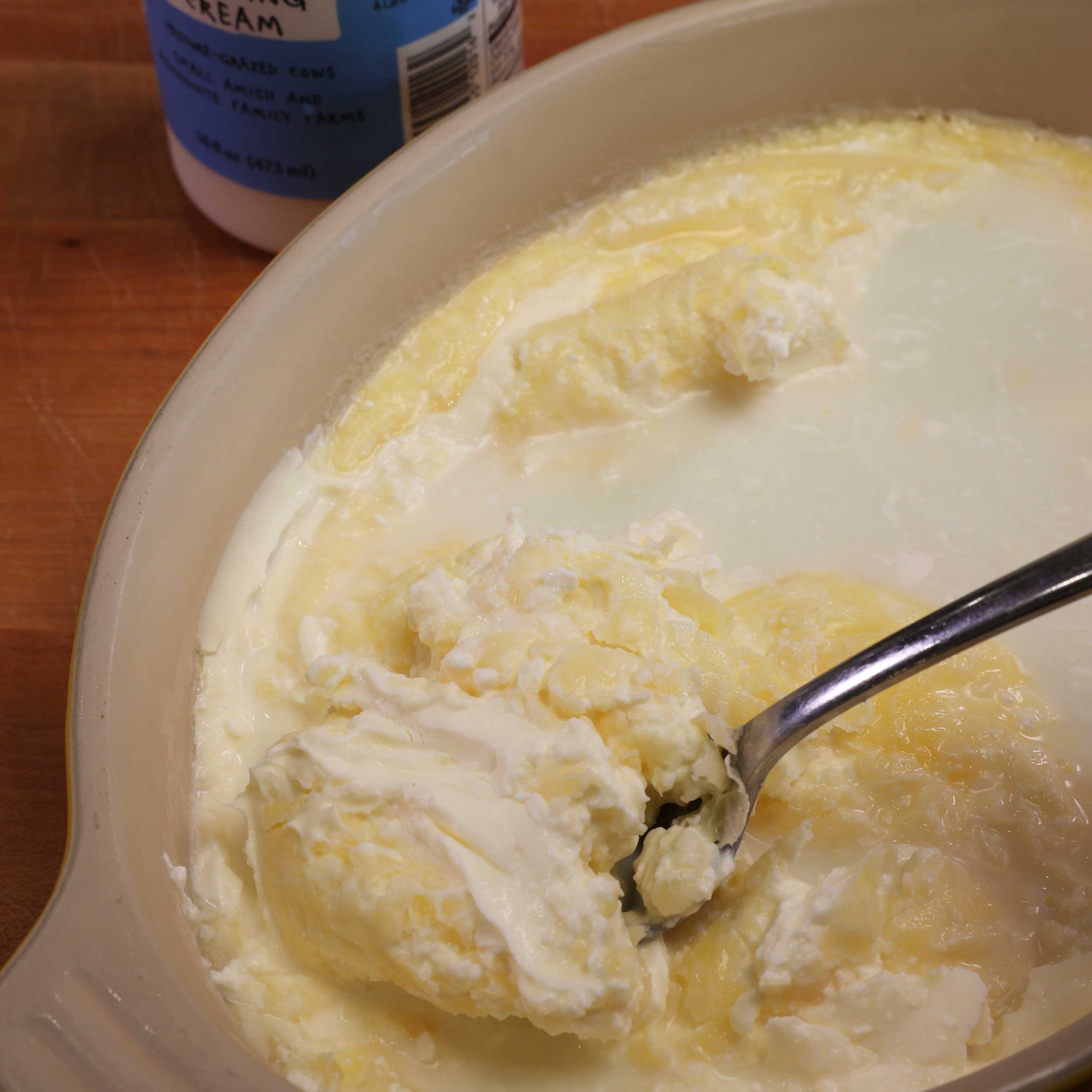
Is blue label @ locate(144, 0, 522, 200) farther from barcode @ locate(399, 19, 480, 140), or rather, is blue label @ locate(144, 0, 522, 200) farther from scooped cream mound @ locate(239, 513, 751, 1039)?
scooped cream mound @ locate(239, 513, 751, 1039)

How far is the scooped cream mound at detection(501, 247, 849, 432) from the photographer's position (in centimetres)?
81

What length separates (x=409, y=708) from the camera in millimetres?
613

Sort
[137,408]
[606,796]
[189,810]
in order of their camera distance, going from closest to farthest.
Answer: [606,796] → [189,810] → [137,408]

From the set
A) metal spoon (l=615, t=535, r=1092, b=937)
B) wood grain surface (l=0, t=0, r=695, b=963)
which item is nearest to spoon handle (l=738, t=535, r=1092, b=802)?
metal spoon (l=615, t=535, r=1092, b=937)

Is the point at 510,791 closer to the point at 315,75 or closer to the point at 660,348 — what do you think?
the point at 660,348

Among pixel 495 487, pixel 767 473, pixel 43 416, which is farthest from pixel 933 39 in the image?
pixel 43 416

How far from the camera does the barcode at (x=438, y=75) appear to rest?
2.67 feet

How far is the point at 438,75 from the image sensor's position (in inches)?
32.9

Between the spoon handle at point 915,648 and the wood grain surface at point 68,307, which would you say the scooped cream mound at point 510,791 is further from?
the wood grain surface at point 68,307

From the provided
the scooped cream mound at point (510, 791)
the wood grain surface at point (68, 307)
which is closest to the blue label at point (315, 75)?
the wood grain surface at point (68, 307)

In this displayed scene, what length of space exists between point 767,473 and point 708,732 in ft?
0.79

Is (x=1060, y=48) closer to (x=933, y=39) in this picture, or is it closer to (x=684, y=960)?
(x=933, y=39)

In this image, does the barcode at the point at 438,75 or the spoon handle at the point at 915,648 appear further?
the barcode at the point at 438,75

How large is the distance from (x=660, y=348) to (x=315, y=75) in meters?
0.29
